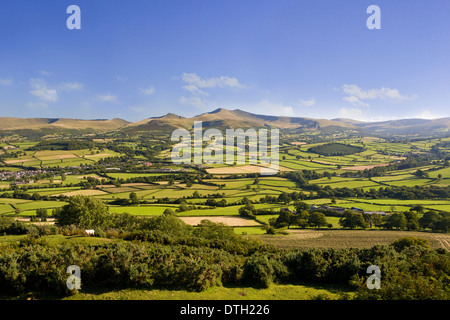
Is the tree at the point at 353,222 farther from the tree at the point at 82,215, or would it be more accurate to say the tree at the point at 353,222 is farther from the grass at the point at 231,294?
the tree at the point at 82,215

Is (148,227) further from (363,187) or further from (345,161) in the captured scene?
(345,161)

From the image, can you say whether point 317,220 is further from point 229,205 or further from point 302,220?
point 229,205

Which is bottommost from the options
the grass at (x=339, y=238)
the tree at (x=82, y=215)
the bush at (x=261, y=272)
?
the grass at (x=339, y=238)

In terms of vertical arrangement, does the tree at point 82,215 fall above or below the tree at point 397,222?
above

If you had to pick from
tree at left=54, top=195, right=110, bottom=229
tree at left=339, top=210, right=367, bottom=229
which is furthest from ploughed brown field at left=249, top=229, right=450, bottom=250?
tree at left=54, top=195, right=110, bottom=229

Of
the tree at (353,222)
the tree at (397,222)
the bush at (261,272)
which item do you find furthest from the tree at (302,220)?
the bush at (261,272)
